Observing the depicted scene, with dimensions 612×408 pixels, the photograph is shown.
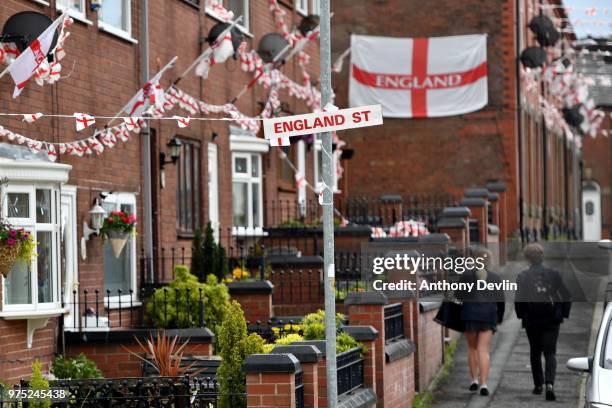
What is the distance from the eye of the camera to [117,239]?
18.0 metres

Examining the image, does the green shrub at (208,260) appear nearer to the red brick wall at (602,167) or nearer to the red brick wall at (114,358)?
the red brick wall at (114,358)

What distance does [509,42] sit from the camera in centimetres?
3503

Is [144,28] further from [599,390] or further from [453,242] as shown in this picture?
[599,390]

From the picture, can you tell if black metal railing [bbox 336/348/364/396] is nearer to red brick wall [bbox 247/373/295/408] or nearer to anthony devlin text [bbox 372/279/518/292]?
red brick wall [bbox 247/373/295/408]

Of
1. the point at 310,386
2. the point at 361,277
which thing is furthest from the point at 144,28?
the point at 310,386

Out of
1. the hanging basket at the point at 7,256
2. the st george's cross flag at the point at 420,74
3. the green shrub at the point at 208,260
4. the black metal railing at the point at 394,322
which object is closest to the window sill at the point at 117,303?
the green shrub at the point at 208,260

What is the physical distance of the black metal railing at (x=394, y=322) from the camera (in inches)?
635

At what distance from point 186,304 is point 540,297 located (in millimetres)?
4457

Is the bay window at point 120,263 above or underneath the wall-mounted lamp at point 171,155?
underneath

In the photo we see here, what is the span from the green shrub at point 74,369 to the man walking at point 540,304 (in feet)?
17.2

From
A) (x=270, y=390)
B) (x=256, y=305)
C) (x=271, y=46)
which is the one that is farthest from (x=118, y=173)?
(x=270, y=390)

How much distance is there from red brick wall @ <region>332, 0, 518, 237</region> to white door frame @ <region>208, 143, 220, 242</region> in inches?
496

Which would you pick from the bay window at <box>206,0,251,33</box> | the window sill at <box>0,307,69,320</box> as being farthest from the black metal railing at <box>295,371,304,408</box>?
the bay window at <box>206,0,251,33</box>

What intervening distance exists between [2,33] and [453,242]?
9718 millimetres
